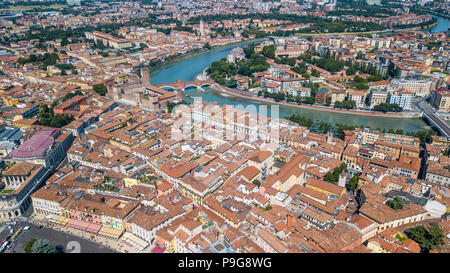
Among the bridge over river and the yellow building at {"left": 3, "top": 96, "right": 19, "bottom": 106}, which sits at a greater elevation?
the yellow building at {"left": 3, "top": 96, "right": 19, "bottom": 106}

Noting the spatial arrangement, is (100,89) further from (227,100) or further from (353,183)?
(353,183)

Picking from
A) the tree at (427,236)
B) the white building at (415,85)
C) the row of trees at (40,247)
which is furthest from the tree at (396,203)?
the white building at (415,85)

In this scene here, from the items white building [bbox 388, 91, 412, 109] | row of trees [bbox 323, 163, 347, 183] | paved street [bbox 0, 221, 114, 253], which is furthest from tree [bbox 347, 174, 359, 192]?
white building [bbox 388, 91, 412, 109]

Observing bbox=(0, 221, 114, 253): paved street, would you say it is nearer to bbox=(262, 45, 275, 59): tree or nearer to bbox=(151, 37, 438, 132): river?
bbox=(151, 37, 438, 132): river

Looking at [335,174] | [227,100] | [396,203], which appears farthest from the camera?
[227,100]

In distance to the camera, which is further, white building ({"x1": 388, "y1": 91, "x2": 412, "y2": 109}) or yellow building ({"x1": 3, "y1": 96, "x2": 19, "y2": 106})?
white building ({"x1": 388, "y1": 91, "x2": 412, "y2": 109})

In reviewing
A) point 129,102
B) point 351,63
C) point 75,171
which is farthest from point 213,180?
point 351,63

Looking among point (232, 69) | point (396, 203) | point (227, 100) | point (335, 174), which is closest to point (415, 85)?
point (227, 100)
